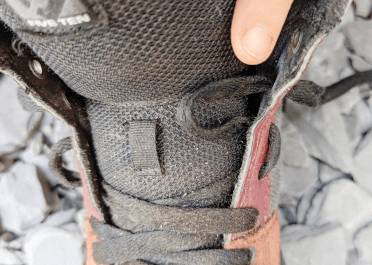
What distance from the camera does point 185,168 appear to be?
0.39 m

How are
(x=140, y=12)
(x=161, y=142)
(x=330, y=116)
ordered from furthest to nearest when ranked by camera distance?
(x=330, y=116) < (x=161, y=142) < (x=140, y=12)

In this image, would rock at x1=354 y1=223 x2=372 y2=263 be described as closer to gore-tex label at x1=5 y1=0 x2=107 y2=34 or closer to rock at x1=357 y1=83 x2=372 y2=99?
rock at x1=357 y1=83 x2=372 y2=99

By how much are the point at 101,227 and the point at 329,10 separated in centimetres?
41

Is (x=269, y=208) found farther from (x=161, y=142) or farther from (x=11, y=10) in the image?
(x=11, y=10)

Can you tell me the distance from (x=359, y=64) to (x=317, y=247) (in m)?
0.39

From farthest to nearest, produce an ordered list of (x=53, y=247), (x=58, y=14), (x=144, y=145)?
(x=53, y=247) → (x=144, y=145) → (x=58, y=14)

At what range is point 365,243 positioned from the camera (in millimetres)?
613

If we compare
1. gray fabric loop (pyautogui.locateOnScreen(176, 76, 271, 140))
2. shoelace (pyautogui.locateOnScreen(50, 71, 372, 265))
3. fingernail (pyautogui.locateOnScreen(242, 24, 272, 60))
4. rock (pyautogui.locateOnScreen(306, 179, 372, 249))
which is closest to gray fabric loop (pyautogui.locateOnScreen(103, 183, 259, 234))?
shoelace (pyautogui.locateOnScreen(50, 71, 372, 265))

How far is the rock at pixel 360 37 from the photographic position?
0.56 meters

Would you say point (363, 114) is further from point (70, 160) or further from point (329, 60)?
point (70, 160)

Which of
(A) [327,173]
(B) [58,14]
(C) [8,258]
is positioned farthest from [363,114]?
(C) [8,258]

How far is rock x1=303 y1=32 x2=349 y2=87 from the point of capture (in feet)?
1.92

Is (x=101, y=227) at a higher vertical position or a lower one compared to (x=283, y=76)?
lower

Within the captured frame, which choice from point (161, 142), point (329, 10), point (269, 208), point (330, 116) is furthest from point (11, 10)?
point (330, 116)
